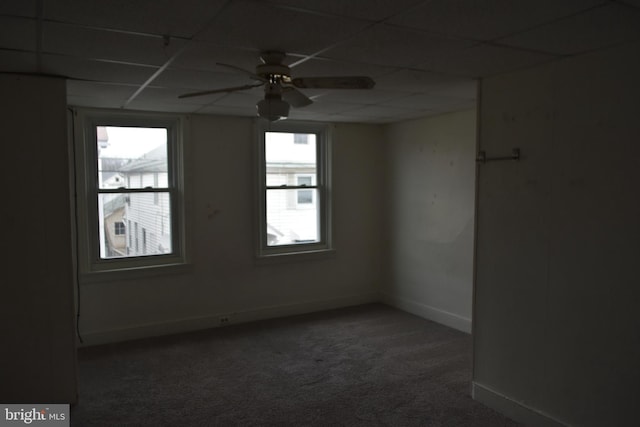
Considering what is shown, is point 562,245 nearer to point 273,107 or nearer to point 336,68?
point 336,68

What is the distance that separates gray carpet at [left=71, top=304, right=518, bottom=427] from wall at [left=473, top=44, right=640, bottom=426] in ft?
1.54

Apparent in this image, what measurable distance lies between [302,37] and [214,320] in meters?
3.60

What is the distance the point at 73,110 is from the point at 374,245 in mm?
3715

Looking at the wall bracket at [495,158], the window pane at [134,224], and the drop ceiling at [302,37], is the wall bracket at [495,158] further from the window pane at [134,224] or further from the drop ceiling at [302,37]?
the window pane at [134,224]

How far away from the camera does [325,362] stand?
413 cm

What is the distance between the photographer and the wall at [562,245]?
255 cm

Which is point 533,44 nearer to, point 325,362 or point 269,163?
point 325,362

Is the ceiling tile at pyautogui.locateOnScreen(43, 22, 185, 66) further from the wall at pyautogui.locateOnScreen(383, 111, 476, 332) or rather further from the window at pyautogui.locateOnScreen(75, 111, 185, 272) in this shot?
the wall at pyautogui.locateOnScreen(383, 111, 476, 332)

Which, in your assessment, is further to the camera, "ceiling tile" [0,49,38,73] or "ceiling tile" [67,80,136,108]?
"ceiling tile" [67,80,136,108]

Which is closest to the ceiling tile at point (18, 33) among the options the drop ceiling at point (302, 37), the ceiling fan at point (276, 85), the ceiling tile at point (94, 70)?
the drop ceiling at point (302, 37)

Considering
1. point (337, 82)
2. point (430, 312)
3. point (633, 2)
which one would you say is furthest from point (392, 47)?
point (430, 312)

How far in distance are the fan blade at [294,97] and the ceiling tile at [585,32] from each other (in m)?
1.09

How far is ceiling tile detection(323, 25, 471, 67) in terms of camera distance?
2281mm

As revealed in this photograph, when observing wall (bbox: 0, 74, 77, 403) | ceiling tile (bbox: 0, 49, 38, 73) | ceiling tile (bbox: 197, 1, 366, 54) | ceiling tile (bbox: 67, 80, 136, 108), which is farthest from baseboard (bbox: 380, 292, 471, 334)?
ceiling tile (bbox: 0, 49, 38, 73)
